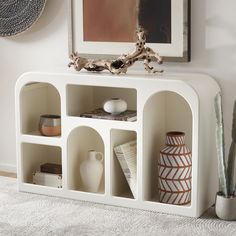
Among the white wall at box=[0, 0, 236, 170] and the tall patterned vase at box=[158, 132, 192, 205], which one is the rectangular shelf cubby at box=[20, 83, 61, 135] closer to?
the white wall at box=[0, 0, 236, 170]

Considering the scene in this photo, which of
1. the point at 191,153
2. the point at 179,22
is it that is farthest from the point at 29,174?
the point at 179,22

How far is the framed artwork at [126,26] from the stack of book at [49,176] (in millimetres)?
649

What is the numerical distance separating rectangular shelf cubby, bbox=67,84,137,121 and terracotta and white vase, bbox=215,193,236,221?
2.54ft

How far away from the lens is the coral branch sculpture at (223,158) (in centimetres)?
297

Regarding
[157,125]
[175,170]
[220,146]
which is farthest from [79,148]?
[220,146]

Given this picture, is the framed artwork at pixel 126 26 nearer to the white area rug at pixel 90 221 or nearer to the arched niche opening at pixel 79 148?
the arched niche opening at pixel 79 148

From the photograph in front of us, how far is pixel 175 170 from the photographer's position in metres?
3.16

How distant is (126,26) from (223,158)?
0.90 metres

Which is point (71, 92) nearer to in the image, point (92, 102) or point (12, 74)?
point (92, 102)

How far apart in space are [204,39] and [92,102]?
76cm

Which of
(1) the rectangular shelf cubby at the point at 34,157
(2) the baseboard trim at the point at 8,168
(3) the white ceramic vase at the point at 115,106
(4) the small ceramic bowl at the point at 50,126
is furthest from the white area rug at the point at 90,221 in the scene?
(2) the baseboard trim at the point at 8,168

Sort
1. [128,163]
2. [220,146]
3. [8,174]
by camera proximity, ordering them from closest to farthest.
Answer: [220,146]
[128,163]
[8,174]

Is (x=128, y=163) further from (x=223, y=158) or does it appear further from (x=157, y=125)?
(x=223, y=158)

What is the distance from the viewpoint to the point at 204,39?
3.25m
